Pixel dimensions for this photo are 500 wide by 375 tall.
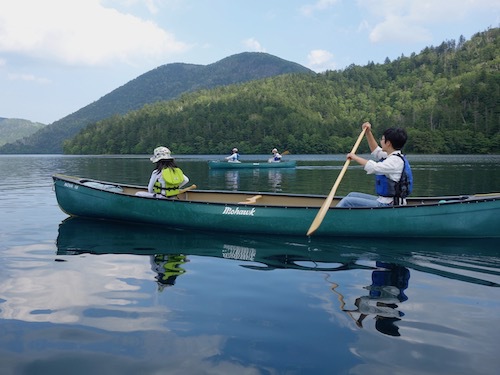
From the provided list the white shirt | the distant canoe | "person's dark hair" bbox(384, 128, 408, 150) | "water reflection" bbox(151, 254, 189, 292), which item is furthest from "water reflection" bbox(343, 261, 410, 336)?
the distant canoe

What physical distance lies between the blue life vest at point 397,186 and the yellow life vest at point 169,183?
5.16 metres

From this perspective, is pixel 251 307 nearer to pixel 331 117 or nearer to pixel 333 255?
pixel 333 255

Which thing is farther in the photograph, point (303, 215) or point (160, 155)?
point (160, 155)

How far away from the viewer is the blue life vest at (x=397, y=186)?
9.26 metres

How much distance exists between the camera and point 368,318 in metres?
5.38

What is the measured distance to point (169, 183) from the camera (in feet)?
37.7

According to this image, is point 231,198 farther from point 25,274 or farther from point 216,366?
point 216,366

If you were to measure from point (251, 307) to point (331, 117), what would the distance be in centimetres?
17230

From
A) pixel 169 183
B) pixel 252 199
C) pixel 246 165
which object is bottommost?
pixel 252 199

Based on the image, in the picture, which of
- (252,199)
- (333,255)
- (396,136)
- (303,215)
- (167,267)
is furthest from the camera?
(252,199)

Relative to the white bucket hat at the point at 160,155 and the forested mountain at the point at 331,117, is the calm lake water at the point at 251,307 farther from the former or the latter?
the forested mountain at the point at 331,117

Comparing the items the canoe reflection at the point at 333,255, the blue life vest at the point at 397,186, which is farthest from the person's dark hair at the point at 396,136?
the canoe reflection at the point at 333,255

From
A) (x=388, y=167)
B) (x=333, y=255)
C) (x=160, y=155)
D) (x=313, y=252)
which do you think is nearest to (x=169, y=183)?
(x=160, y=155)

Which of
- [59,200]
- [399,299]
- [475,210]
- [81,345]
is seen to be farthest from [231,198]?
[81,345]
